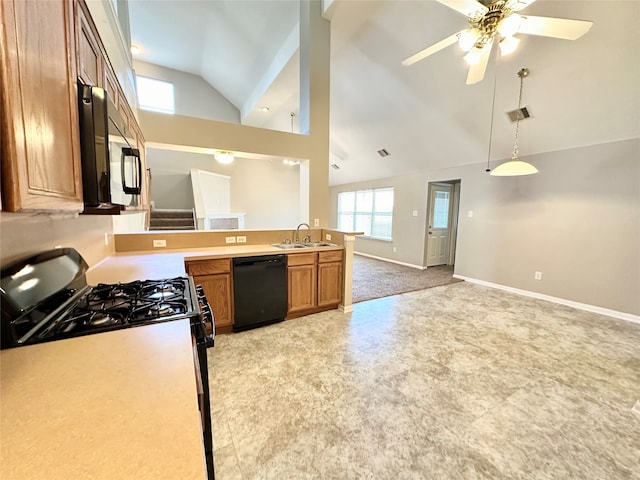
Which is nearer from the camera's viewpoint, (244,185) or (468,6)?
(468,6)

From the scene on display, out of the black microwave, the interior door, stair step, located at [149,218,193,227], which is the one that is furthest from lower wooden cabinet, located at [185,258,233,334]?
the interior door

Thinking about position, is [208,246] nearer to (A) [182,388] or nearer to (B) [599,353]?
(A) [182,388]

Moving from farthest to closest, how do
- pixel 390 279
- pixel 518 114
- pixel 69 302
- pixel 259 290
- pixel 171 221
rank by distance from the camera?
pixel 171 221, pixel 390 279, pixel 518 114, pixel 259 290, pixel 69 302

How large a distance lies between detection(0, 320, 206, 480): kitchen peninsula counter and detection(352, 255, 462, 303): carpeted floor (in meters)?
3.37

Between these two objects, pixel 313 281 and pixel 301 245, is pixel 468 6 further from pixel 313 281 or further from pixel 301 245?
pixel 313 281

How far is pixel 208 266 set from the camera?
8.73 ft

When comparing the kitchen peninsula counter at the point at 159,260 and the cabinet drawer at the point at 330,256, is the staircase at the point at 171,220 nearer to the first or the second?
the kitchen peninsula counter at the point at 159,260

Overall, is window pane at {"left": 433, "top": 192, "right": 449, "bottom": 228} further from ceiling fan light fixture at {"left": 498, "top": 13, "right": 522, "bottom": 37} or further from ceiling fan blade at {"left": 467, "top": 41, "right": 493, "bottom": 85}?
ceiling fan light fixture at {"left": 498, "top": 13, "right": 522, "bottom": 37}

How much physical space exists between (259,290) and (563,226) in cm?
454

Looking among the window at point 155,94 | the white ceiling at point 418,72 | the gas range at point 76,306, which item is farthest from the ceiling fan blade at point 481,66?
the window at point 155,94

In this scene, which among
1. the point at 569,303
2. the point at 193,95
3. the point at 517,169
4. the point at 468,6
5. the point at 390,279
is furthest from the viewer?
the point at 193,95

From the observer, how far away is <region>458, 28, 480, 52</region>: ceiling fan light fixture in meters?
1.93

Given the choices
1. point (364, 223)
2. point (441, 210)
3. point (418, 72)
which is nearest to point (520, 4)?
point (418, 72)

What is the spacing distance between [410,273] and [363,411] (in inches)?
169
